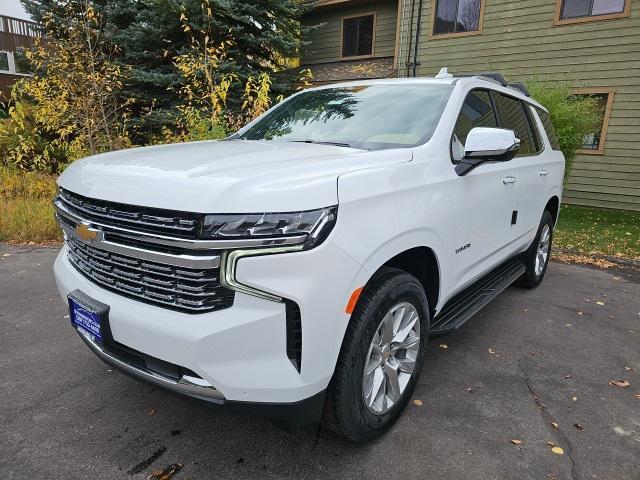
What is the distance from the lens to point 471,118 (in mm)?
3078

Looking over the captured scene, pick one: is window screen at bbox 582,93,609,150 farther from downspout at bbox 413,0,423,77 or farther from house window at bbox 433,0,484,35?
downspout at bbox 413,0,423,77

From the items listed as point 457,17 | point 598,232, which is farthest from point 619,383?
point 457,17

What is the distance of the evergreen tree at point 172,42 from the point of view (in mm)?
10547

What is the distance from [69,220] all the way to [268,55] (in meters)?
10.6

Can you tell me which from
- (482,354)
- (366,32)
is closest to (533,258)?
(482,354)

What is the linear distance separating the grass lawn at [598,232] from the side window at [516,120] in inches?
132

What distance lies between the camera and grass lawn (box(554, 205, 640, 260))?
691 cm

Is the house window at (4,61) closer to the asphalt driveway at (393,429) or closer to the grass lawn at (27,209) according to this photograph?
the grass lawn at (27,209)

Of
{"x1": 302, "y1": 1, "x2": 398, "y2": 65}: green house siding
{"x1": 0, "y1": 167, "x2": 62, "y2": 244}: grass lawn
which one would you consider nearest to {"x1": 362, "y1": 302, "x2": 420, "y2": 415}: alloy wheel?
{"x1": 0, "y1": 167, "x2": 62, "y2": 244}: grass lawn

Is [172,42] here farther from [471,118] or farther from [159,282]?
[159,282]

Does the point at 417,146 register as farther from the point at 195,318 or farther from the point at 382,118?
the point at 195,318

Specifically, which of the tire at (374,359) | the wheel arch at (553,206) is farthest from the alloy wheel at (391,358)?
the wheel arch at (553,206)

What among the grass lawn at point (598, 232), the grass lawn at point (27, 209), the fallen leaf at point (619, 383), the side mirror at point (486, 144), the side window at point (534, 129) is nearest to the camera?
the side mirror at point (486, 144)

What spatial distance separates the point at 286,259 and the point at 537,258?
402 centimetres
